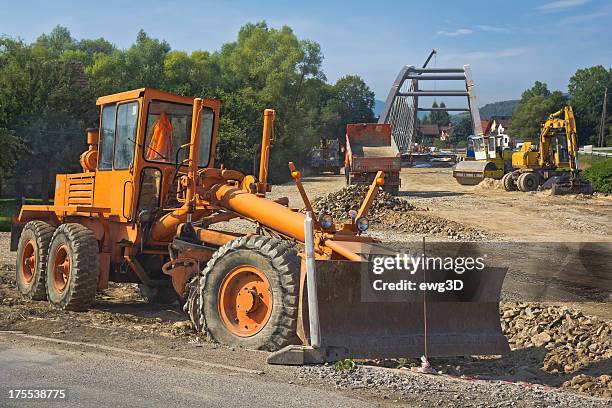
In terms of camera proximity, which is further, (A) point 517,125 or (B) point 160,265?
(A) point 517,125

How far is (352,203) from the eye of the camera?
2531cm

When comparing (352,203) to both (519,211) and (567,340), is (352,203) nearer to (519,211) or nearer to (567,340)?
(519,211)

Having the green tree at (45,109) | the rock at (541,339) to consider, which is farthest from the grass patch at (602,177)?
the rock at (541,339)

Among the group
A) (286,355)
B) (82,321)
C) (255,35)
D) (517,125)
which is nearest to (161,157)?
(82,321)

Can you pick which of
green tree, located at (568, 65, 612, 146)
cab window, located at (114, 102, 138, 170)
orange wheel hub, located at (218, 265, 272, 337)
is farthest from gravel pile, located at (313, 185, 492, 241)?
green tree, located at (568, 65, 612, 146)

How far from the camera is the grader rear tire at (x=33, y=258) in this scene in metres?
10.9

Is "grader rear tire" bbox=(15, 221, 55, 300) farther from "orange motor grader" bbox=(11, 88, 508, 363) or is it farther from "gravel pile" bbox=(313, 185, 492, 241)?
"gravel pile" bbox=(313, 185, 492, 241)

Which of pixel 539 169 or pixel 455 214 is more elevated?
pixel 539 169

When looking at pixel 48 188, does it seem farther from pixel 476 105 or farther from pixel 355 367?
pixel 476 105

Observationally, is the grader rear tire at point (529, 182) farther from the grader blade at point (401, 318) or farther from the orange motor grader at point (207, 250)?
the grader blade at point (401, 318)

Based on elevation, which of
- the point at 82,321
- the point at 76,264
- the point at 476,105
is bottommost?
the point at 82,321

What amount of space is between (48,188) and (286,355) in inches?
1127

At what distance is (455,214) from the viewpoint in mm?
26812

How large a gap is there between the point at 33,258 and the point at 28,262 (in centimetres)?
19
